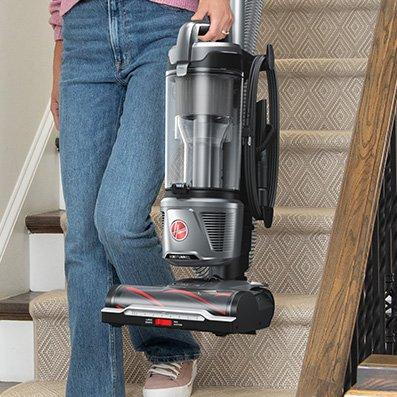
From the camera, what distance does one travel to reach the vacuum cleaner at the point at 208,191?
6.01 ft

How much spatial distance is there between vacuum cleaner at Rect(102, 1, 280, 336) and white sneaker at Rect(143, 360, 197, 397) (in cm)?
→ 37

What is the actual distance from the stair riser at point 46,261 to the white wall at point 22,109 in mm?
20

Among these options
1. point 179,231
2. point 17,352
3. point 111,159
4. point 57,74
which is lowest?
point 17,352

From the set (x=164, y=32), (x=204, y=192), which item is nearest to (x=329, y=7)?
(x=164, y=32)

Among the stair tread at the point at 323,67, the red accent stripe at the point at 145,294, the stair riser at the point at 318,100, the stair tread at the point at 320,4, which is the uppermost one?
the stair tread at the point at 320,4

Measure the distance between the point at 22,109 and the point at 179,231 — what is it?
1.32 meters

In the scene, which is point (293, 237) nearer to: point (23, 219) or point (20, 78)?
point (23, 219)

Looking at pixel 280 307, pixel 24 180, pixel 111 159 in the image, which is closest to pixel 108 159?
pixel 111 159

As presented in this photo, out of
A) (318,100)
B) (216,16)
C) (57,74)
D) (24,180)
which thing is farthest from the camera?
(318,100)

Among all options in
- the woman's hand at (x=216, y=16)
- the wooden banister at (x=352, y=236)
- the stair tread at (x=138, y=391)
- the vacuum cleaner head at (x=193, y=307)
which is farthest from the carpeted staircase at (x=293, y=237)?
the woman's hand at (x=216, y=16)

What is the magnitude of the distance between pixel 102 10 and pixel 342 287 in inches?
30.7

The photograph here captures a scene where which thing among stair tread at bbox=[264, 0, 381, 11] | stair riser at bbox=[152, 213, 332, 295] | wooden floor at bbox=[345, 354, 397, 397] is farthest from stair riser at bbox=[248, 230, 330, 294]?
stair tread at bbox=[264, 0, 381, 11]

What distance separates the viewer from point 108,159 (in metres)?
2.12

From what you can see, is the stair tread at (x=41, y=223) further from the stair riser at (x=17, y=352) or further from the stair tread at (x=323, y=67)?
the stair tread at (x=323, y=67)
